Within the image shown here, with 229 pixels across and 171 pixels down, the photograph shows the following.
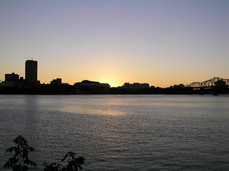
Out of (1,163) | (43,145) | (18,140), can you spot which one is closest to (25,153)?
(18,140)

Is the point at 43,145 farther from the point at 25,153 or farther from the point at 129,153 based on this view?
the point at 25,153

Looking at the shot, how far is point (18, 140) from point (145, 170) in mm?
11029

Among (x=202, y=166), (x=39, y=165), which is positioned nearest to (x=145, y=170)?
(x=202, y=166)

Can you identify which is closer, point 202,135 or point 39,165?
point 39,165

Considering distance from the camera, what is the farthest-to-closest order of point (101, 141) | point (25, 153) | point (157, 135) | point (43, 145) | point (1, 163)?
point (157, 135) < point (101, 141) < point (43, 145) < point (1, 163) < point (25, 153)

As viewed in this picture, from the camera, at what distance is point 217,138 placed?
28.5m

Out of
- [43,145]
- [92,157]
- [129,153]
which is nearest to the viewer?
[92,157]

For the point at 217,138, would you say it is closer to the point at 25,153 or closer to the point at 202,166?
A: the point at 202,166

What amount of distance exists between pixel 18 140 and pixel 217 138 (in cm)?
2422

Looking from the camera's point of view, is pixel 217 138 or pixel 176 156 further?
pixel 217 138

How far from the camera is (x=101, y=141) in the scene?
26875 mm

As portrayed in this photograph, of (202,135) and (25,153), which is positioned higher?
(25,153)

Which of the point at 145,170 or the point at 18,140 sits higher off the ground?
the point at 18,140

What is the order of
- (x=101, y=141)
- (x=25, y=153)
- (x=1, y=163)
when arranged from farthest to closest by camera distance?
1. (x=101, y=141)
2. (x=1, y=163)
3. (x=25, y=153)
